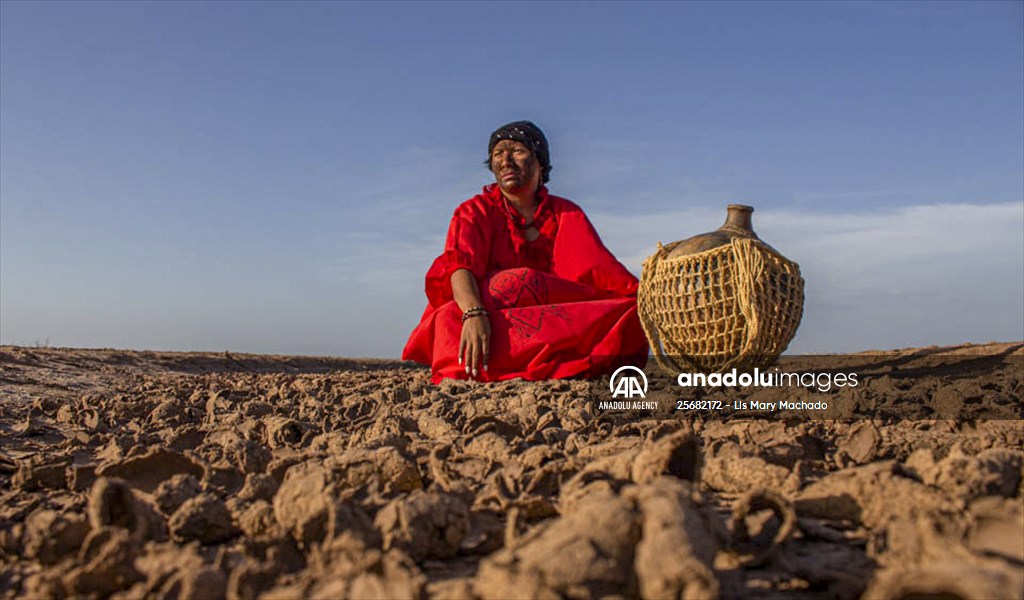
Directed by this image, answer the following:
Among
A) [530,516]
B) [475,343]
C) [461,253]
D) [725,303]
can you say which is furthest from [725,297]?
[530,516]

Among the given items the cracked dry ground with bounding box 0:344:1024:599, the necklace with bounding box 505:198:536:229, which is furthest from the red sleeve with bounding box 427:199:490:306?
the cracked dry ground with bounding box 0:344:1024:599

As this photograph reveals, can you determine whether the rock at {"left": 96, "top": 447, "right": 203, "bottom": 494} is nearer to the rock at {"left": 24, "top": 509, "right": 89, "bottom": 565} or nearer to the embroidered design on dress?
the rock at {"left": 24, "top": 509, "right": 89, "bottom": 565}

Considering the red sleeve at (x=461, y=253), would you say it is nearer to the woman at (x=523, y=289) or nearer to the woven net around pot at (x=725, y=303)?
the woman at (x=523, y=289)

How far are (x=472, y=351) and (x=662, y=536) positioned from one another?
11.8ft

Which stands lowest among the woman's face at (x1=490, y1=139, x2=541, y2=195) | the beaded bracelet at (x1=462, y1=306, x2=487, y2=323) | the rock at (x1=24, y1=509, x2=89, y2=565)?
the rock at (x1=24, y1=509, x2=89, y2=565)

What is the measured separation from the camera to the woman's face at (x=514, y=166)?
533 centimetres

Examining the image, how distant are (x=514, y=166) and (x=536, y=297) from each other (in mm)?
982

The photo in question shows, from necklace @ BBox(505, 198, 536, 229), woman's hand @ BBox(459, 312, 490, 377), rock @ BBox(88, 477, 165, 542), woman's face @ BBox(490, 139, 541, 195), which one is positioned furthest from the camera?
necklace @ BBox(505, 198, 536, 229)

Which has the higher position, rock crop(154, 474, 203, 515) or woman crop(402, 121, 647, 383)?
woman crop(402, 121, 647, 383)

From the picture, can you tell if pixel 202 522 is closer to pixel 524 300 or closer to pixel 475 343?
pixel 475 343

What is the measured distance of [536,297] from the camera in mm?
4926

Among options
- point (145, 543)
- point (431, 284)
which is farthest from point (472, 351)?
point (145, 543)

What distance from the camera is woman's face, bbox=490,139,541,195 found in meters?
5.33

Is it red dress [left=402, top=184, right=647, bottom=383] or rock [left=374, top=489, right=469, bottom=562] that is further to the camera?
red dress [left=402, top=184, right=647, bottom=383]
